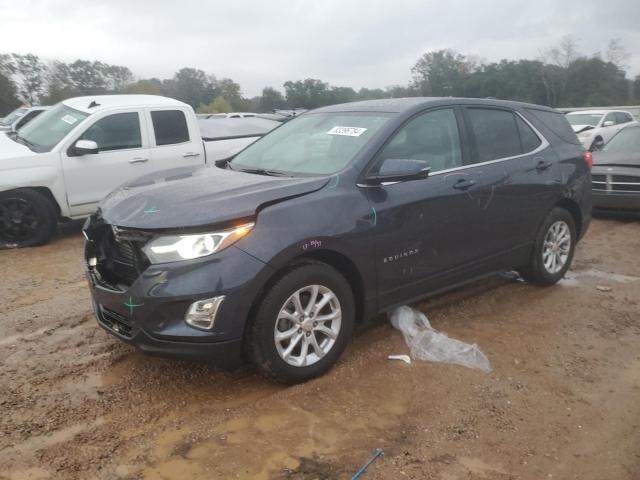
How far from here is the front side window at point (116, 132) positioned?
7.10m

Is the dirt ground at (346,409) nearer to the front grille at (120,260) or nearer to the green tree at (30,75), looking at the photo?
the front grille at (120,260)

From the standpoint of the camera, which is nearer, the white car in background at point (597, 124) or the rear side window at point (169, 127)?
the rear side window at point (169, 127)

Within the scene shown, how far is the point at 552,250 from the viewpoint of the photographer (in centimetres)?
517

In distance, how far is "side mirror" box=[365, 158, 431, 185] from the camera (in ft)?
11.5

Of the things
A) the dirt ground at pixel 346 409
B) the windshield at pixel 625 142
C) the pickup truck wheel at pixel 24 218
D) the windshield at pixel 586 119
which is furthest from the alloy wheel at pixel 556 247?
the windshield at pixel 586 119

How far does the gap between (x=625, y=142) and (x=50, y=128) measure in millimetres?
8664

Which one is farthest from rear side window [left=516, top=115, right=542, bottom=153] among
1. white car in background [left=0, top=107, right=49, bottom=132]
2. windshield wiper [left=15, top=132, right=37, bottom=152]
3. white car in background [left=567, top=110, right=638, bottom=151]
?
white car in background [left=567, top=110, right=638, bottom=151]

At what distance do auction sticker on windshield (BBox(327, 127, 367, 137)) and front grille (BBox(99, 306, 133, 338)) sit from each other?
1941 mm

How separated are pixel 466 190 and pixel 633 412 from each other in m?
1.81

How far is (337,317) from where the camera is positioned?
3484 mm

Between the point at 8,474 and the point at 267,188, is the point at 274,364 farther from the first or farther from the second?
the point at 8,474

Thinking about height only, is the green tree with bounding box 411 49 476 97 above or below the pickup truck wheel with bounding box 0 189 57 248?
above

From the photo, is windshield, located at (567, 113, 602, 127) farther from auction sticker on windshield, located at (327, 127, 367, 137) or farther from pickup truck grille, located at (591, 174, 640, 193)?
auction sticker on windshield, located at (327, 127, 367, 137)

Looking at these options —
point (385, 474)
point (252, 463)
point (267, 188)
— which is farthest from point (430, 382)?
point (267, 188)
